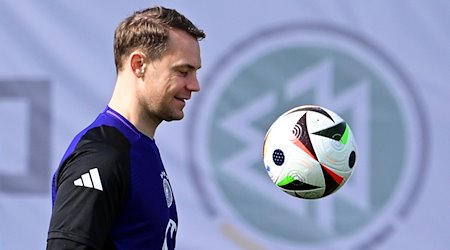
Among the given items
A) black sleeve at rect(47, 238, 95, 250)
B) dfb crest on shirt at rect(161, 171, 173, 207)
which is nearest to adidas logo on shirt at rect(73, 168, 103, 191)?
black sleeve at rect(47, 238, 95, 250)

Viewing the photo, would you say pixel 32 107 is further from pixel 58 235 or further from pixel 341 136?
pixel 58 235

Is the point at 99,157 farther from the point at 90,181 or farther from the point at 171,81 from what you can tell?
the point at 171,81

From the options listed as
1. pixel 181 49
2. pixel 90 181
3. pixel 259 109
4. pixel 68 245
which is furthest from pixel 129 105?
pixel 259 109

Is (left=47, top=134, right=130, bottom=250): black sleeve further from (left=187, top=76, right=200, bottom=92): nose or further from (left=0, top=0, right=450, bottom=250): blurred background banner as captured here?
(left=0, top=0, right=450, bottom=250): blurred background banner

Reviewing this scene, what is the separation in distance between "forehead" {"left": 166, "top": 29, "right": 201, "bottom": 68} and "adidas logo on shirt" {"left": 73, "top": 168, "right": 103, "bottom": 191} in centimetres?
49

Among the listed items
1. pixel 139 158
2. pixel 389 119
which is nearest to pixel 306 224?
pixel 389 119

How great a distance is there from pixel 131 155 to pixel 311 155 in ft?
2.55

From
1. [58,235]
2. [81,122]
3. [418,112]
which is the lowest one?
[58,235]

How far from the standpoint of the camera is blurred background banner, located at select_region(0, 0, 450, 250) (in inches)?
179

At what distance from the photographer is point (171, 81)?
8.53ft

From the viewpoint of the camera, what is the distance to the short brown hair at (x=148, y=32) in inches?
102

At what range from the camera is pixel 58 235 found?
7.41 ft

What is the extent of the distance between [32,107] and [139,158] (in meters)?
2.34

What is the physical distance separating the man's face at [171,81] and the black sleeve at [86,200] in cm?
29
